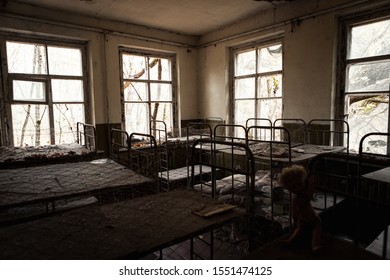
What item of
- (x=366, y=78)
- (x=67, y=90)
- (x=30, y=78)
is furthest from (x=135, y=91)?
(x=366, y=78)

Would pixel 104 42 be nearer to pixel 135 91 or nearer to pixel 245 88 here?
pixel 135 91

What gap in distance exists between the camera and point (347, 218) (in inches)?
159

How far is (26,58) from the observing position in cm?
496

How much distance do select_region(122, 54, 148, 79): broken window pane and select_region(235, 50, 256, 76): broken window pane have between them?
2190 mm

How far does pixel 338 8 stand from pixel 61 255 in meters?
4.96

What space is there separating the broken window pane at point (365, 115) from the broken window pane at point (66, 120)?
516 cm

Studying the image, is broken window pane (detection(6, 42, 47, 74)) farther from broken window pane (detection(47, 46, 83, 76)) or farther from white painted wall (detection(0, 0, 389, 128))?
white painted wall (detection(0, 0, 389, 128))

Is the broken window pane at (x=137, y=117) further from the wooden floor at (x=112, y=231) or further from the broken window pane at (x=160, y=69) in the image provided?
the wooden floor at (x=112, y=231)

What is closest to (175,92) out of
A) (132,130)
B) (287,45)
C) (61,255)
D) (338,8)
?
(132,130)

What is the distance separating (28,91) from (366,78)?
5.89 meters

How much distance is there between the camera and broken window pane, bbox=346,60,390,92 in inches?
158

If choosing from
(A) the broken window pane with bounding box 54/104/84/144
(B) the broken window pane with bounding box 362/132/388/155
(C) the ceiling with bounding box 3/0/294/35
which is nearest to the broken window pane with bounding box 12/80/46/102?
(A) the broken window pane with bounding box 54/104/84/144

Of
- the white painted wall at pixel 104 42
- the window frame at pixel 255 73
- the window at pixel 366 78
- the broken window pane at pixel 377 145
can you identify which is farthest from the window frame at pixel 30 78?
the broken window pane at pixel 377 145
